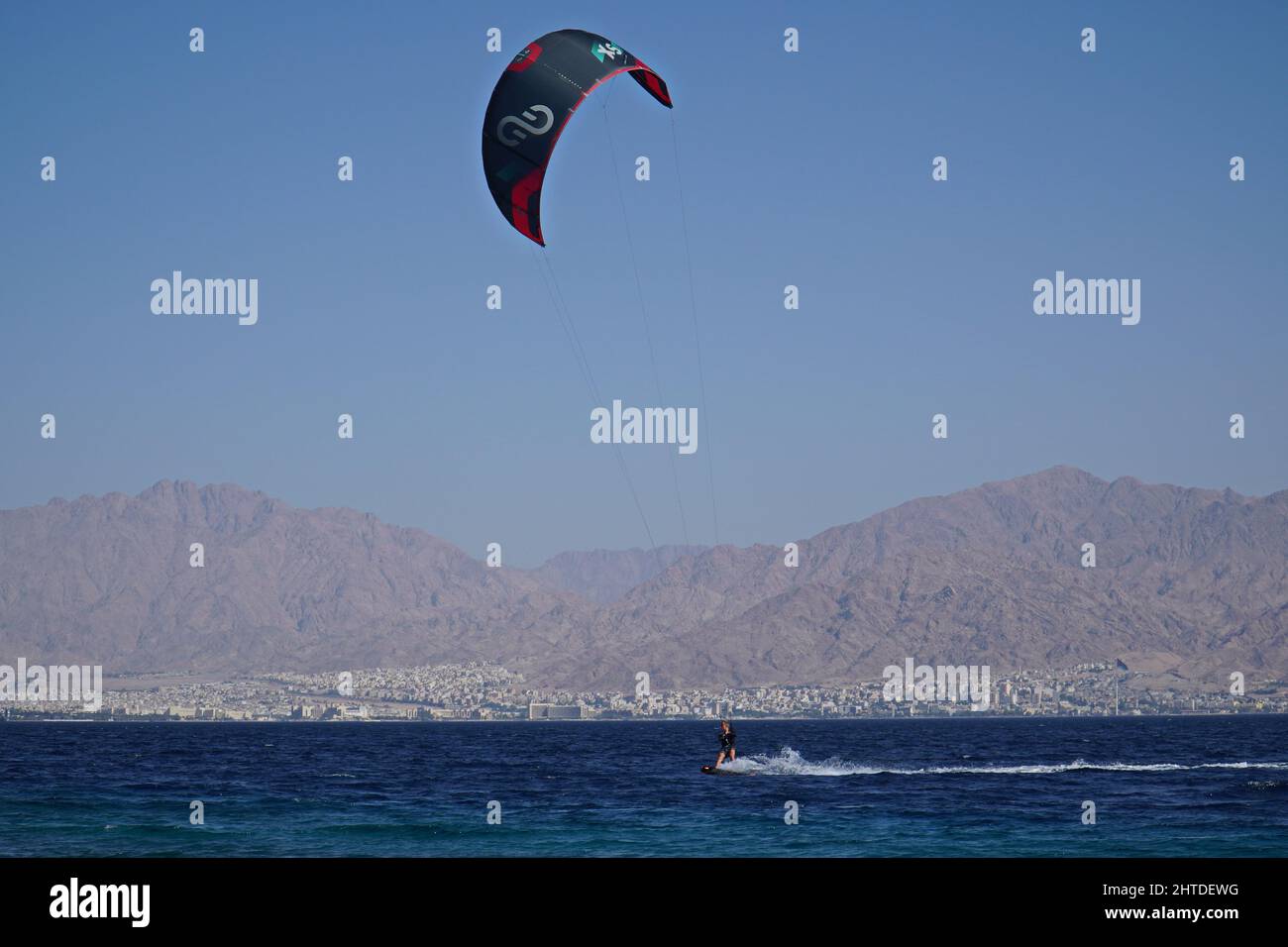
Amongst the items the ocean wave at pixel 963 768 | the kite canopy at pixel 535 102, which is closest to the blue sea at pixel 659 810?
the ocean wave at pixel 963 768

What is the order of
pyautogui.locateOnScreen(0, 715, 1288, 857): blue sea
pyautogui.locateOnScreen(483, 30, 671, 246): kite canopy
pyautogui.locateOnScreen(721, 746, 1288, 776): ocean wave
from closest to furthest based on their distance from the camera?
pyautogui.locateOnScreen(483, 30, 671, 246): kite canopy → pyautogui.locateOnScreen(0, 715, 1288, 857): blue sea → pyautogui.locateOnScreen(721, 746, 1288, 776): ocean wave

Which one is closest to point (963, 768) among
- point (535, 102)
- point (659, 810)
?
point (659, 810)

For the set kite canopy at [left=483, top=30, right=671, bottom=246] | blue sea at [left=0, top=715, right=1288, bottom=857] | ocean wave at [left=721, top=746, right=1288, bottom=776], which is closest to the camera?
kite canopy at [left=483, top=30, right=671, bottom=246]

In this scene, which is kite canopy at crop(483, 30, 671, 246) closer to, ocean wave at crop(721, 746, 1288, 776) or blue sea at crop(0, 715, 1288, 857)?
blue sea at crop(0, 715, 1288, 857)

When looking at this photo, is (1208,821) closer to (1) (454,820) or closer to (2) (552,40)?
(1) (454,820)

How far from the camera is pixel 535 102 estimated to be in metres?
30.1

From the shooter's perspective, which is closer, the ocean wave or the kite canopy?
the kite canopy

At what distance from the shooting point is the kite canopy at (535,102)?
30.1m

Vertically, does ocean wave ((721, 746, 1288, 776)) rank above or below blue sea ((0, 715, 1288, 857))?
below

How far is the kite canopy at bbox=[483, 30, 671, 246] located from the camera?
30.1m

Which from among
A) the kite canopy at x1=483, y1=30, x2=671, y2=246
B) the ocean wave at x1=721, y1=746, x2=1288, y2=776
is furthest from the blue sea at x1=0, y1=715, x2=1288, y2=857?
the kite canopy at x1=483, y1=30, x2=671, y2=246

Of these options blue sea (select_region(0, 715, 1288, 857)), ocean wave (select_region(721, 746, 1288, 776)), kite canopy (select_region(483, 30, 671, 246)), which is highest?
kite canopy (select_region(483, 30, 671, 246))

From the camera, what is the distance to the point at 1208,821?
41.0m

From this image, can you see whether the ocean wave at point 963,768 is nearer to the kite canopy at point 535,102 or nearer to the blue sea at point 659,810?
the blue sea at point 659,810
